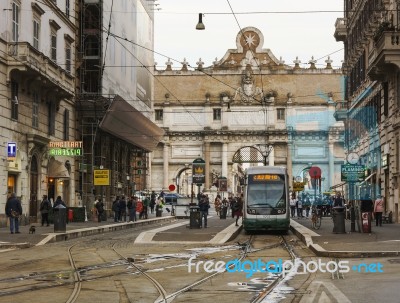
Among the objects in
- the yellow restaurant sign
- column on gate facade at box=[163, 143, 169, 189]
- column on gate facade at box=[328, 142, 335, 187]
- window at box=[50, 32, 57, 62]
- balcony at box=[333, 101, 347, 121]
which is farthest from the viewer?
column on gate facade at box=[163, 143, 169, 189]

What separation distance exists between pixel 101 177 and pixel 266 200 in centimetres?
1261

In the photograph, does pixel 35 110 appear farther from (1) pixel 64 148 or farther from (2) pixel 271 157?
(2) pixel 271 157

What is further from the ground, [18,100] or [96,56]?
[96,56]

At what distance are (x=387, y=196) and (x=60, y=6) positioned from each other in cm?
1843

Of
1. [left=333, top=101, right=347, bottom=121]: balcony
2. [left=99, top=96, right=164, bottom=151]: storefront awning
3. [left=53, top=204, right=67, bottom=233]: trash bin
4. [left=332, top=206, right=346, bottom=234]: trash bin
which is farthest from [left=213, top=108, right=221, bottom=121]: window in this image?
[left=332, top=206, right=346, bottom=234]: trash bin

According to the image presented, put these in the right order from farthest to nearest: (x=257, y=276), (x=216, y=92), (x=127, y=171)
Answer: (x=216, y=92) → (x=127, y=171) → (x=257, y=276)

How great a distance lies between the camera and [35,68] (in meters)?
34.0

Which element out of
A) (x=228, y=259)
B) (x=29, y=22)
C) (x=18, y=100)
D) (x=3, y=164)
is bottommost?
(x=228, y=259)

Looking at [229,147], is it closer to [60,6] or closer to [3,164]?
[60,6]

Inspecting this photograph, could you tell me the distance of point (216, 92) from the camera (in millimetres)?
90812

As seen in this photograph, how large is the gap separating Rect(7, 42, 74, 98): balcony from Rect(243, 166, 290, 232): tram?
9802mm

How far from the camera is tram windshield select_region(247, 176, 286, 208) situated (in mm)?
32406

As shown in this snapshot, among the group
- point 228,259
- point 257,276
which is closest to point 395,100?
point 228,259

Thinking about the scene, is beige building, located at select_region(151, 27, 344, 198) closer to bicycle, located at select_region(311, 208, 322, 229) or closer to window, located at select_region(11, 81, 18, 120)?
bicycle, located at select_region(311, 208, 322, 229)
